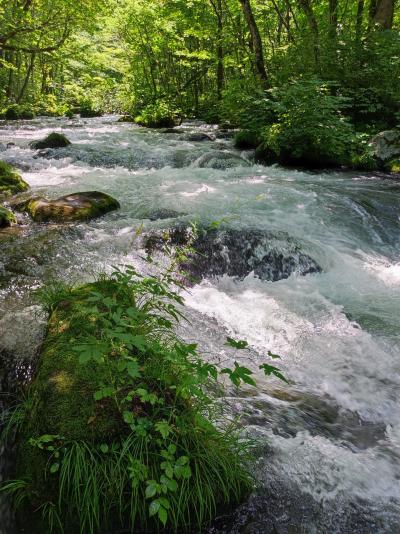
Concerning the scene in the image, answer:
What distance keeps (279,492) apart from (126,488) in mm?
921

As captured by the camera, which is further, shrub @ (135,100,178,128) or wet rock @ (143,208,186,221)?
shrub @ (135,100,178,128)

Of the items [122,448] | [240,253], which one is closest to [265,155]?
[240,253]

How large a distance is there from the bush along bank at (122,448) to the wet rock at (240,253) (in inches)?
119

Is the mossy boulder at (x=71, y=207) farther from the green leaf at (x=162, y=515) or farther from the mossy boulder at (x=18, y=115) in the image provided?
the mossy boulder at (x=18, y=115)

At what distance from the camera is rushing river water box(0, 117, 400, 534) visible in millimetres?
2338

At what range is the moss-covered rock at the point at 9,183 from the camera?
7.42m

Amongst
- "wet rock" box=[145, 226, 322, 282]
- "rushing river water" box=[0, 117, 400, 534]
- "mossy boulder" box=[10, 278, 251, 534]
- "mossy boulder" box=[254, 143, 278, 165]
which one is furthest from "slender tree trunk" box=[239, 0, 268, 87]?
"mossy boulder" box=[10, 278, 251, 534]

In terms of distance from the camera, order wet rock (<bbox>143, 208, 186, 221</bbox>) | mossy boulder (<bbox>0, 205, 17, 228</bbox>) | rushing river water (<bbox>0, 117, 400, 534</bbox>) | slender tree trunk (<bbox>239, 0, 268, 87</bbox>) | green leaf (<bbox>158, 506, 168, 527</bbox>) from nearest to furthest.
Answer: green leaf (<bbox>158, 506, 168, 527</bbox>) < rushing river water (<bbox>0, 117, 400, 534</bbox>) < mossy boulder (<bbox>0, 205, 17, 228</bbox>) < wet rock (<bbox>143, 208, 186, 221</bbox>) < slender tree trunk (<bbox>239, 0, 268, 87</bbox>)

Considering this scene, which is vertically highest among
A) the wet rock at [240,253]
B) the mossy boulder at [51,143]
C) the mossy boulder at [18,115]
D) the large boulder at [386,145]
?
the large boulder at [386,145]

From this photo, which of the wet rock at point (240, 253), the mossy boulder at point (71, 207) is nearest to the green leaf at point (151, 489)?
the wet rock at point (240, 253)

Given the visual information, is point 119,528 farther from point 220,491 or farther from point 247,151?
point 247,151

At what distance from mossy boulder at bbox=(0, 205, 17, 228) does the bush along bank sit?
4.15 meters

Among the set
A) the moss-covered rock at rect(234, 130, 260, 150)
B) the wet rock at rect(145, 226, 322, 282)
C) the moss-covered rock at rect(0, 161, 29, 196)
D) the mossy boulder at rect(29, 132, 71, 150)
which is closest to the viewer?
the wet rock at rect(145, 226, 322, 282)

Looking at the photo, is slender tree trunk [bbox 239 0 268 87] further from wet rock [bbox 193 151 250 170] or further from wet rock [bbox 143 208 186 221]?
wet rock [bbox 143 208 186 221]
